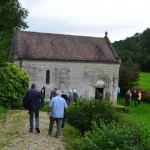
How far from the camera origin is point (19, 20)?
55.3 m

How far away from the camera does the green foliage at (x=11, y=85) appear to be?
27.3 metres

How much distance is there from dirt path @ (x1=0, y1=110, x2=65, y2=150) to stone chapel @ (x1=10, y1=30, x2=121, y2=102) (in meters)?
19.8

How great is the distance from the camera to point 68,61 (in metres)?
41.9

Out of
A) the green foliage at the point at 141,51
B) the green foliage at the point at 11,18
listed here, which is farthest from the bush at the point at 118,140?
the green foliage at the point at 141,51

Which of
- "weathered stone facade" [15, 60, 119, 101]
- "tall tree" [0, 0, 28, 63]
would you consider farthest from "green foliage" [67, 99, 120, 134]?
"tall tree" [0, 0, 28, 63]

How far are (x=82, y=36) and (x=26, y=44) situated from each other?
770 centimetres

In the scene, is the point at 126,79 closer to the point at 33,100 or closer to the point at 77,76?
the point at 77,76

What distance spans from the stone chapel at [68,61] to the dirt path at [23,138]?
1984 cm

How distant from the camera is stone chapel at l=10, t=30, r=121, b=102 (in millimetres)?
40531

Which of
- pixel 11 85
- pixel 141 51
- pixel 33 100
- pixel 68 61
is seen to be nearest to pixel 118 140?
pixel 33 100

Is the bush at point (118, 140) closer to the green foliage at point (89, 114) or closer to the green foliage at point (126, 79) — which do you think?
the green foliage at point (89, 114)

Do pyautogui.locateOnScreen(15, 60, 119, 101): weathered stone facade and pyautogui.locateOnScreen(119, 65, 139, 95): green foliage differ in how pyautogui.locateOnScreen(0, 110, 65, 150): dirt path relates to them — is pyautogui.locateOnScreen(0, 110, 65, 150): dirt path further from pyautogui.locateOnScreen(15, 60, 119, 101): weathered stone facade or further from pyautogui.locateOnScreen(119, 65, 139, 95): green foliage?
pyautogui.locateOnScreen(119, 65, 139, 95): green foliage

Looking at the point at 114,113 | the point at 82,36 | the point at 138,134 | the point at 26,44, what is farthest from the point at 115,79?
the point at 138,134

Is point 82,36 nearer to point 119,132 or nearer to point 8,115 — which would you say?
point 8,115
